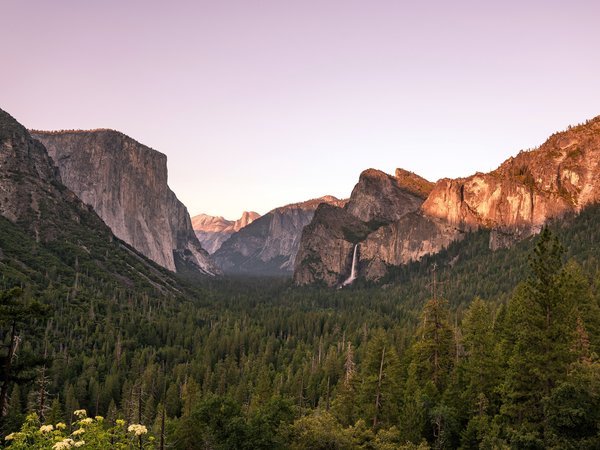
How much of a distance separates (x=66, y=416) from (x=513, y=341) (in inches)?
3084

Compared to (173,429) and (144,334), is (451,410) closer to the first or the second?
(173,429)

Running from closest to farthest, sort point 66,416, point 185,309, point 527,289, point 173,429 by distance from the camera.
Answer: point 527,289
point 173,429
point 66,416
point 185,309

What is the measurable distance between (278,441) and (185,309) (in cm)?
15167

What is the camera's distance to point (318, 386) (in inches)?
3861

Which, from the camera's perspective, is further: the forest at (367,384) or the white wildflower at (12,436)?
the forest at (367,384)

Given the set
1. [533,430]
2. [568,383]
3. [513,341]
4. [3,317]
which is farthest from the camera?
[513,341]

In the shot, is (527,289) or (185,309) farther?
(185,309)

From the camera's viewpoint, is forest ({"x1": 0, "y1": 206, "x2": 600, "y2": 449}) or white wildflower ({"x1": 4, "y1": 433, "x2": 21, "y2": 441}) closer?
white wildflower ({"x1": 4, "y1": 433, "x2": 21, "y2": 441})

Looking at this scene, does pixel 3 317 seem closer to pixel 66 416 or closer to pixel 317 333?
pixel 66 416

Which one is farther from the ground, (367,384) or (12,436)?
(12,436)

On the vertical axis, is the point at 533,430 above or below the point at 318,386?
above

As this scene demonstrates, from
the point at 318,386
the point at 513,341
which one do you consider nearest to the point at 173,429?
the point at 513,341

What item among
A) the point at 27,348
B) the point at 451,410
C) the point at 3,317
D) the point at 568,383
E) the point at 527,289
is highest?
the point at 527,289

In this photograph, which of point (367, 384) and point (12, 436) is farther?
point (367, 384)
